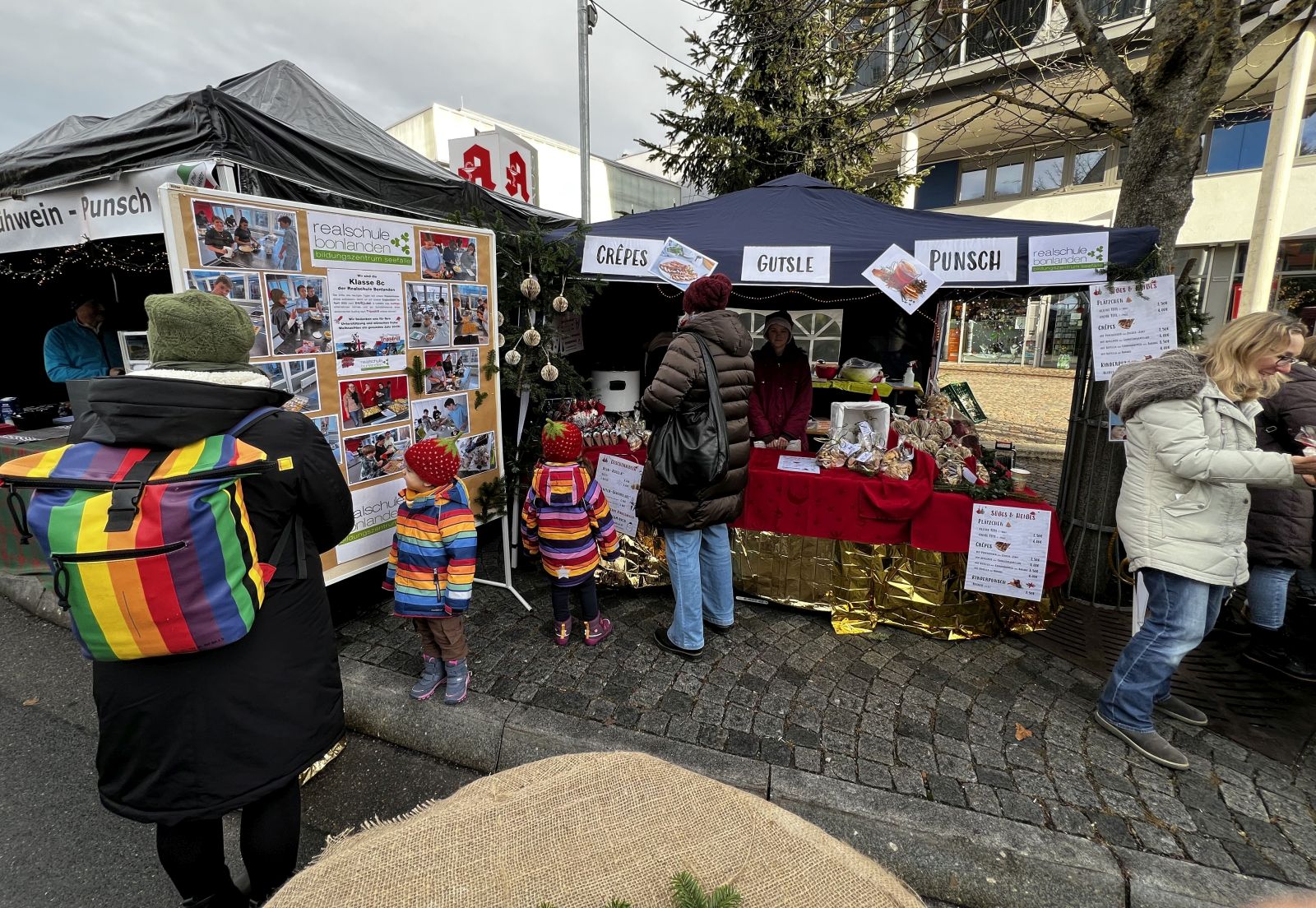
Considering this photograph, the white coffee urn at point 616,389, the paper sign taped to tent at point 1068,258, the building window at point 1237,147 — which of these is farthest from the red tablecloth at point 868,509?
the building window at point 1237,147

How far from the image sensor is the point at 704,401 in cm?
307

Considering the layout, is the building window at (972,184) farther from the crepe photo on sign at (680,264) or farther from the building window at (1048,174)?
the crepe photo on sign at (680,264)

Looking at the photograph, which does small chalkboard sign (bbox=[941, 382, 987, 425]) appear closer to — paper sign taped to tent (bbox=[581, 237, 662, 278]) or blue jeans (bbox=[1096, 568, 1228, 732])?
paper sign taped to tent (bbox=[581, 237, 662, 278])

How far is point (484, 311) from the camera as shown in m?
3.59

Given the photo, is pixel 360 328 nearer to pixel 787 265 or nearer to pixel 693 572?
pixel 693 572

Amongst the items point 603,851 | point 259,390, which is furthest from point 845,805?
point 259,390

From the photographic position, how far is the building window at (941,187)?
17266mm

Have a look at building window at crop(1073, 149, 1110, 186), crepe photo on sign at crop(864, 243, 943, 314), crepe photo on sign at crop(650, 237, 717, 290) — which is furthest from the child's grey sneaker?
building window at crop(1073, 149, 1110, 186)

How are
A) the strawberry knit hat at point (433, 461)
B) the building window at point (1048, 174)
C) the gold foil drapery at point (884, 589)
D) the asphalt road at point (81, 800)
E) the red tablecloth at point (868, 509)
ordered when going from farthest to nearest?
the building window at point (1048, 174) → the gold foil drapery at point (884, 589) → the red tablecloth at point (868, 509) → the strawberry knit hat at point (433, 461) → the asphalt road at point (81, 800)

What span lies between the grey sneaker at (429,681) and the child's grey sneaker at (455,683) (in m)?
0.10

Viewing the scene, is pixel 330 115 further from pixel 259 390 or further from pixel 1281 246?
pixel 1281 246

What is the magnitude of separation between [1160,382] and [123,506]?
130 inches

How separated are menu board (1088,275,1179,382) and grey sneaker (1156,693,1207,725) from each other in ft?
6.03

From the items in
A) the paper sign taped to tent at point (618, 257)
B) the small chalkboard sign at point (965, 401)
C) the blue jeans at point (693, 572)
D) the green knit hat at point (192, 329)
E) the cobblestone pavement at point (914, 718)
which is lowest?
the cobblestone pavement at point (914, 718)
